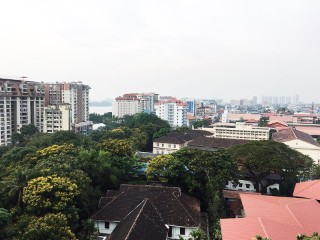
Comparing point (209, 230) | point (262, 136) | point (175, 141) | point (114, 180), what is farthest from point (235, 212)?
point (262, 136)

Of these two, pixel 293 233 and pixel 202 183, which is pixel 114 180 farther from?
pixel 293 233

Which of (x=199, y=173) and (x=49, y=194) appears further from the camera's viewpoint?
(x=199, y=173)

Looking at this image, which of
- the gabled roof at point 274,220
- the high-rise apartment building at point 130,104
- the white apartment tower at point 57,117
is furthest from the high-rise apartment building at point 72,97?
the gabled roof at point 274,220

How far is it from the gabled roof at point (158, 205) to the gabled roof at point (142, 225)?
0.74 m

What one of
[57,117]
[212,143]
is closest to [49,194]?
[212,143]

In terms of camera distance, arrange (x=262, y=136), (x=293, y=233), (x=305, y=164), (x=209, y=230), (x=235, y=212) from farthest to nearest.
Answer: (x=262, y=136), (x=305, y=164), (x=235, y=212), (x=209, y=230), (x=293, y=233)

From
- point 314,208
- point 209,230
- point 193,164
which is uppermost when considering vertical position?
point 193,164

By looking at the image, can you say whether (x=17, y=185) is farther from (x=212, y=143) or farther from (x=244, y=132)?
(x=244, y=132)

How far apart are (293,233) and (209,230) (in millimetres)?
6700

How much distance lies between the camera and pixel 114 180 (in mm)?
23625

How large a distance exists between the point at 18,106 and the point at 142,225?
4228cm

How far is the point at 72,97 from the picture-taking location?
67.2 metres

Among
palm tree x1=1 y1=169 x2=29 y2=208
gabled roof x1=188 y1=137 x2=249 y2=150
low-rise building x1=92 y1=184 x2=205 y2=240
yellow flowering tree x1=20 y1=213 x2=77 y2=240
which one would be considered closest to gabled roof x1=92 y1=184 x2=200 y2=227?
low-rise building x1=92 y1=184 x2=205 y2=240

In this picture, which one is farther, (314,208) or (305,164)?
(305,164)
